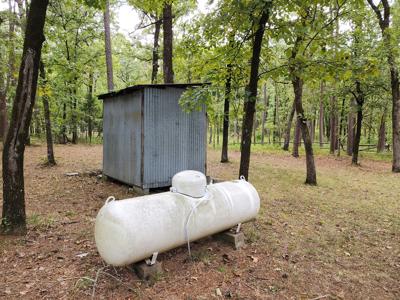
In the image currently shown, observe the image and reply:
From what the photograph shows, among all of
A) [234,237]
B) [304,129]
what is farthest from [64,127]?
[234,237]

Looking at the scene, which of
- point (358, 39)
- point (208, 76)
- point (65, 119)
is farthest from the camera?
point (65, 119)

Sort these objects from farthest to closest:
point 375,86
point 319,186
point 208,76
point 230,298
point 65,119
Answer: point 65,119 → point 375,86 → point 319,186 → point 208,76 → point 230,298

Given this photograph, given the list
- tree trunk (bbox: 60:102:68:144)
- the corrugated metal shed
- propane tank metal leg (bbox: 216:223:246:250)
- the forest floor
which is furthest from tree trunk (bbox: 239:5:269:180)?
tree trunk (bbox: 60:102:68:144)

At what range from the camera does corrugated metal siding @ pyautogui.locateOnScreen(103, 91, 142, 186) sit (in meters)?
7.17

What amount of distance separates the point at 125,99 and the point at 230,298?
19.9ft

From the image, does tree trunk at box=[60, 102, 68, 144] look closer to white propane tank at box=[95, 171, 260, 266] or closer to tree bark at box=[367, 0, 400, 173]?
white propane tank at box=[95, 171, 260, 266]

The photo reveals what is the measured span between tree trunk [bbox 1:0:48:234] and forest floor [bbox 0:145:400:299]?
80cm

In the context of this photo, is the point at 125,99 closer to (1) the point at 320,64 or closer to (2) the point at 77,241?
(2) the point at 77,241

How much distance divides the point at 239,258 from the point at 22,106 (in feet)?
13.1

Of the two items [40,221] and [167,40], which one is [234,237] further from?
[167,40]

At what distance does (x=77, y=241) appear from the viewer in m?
4.32

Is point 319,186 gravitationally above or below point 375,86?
below

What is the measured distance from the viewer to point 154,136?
7133 mm

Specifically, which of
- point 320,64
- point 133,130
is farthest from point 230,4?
point 133,130
